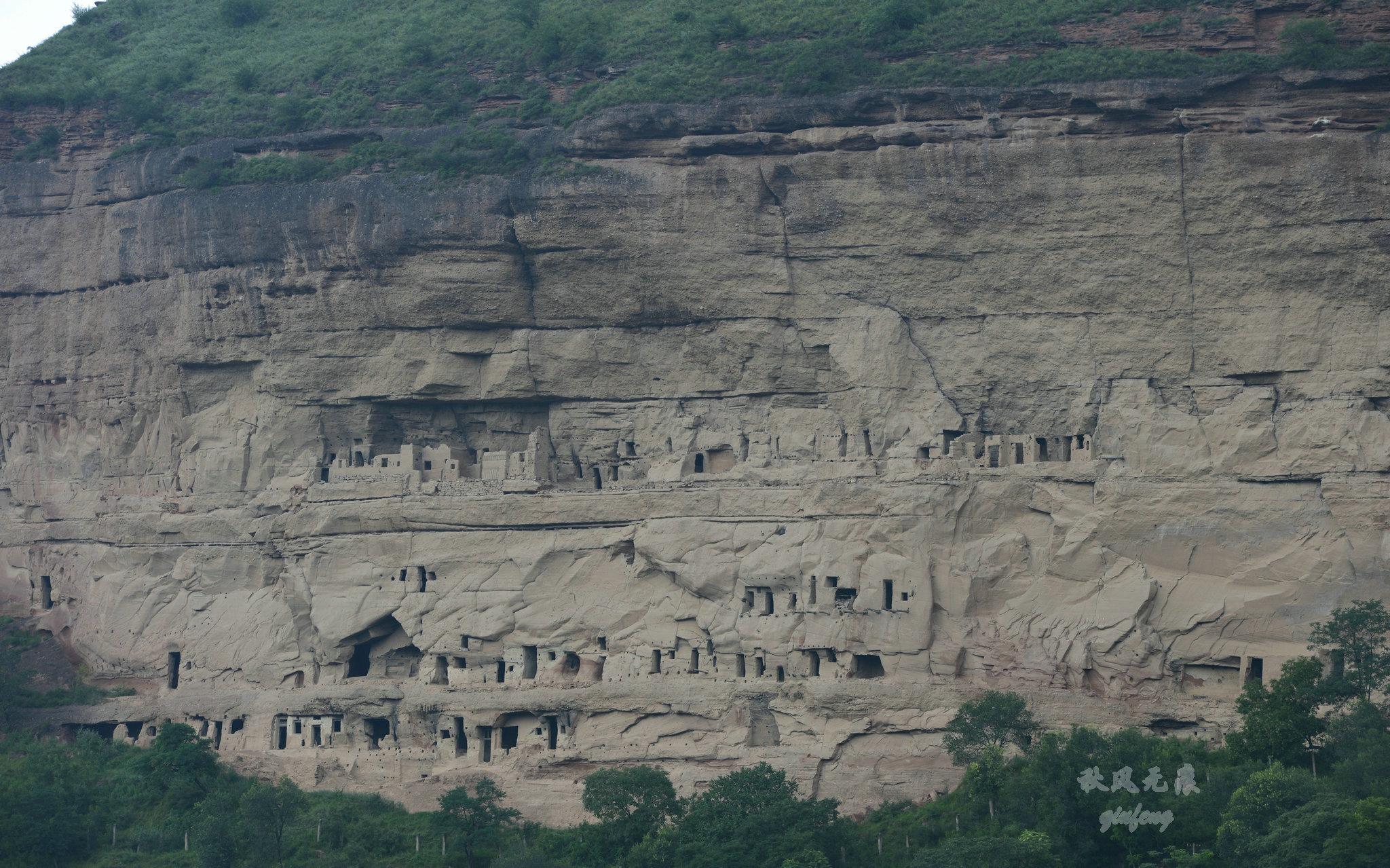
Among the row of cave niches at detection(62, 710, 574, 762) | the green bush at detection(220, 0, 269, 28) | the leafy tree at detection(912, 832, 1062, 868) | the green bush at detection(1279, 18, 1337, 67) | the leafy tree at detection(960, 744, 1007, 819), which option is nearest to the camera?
the leafy tree at detection(912, 832, 1062, 868)

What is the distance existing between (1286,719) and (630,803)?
9105mm

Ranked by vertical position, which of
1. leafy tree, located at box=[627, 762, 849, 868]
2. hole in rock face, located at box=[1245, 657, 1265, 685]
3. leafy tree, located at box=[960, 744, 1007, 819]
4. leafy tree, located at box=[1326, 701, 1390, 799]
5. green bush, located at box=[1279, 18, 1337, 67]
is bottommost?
leafy tree, located at box=[627, 762, 849, 868]

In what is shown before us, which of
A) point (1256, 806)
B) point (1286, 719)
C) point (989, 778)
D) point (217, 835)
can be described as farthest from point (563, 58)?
point (1256, 806)

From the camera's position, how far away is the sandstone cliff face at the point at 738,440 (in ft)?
107

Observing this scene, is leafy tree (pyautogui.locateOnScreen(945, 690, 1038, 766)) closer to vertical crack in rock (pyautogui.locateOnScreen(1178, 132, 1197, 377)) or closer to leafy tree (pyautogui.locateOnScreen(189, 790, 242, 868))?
vertical crack in rock (pyautogui.locateOnScreen(1178, 132, 1197, 377))

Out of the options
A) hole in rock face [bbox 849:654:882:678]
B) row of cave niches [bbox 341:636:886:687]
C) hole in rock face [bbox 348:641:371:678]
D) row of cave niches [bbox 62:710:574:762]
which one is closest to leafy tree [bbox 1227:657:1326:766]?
hole in rock face [bbox 849:654:882:678]

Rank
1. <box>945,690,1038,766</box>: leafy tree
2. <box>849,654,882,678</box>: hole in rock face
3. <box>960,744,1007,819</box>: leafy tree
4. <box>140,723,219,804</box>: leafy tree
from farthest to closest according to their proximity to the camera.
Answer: <box>140,723,219,804</box>: leafy tree → <box>849,654,882,678</box>: hole in rock face → <box>945,690,1038,766</box>: leafy tree → <box>960,744,1007,819</box>: leafy tree

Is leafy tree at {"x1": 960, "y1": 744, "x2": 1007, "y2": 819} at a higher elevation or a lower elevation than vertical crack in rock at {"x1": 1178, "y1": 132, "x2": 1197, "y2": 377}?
lower

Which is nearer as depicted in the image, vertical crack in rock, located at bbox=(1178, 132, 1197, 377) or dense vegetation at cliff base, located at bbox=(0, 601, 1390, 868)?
dense vegetation at cliff base, located at bbox=(0, 601, 1390, 868)

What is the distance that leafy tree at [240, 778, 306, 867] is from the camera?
105ft

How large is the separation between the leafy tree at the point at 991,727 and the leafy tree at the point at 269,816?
31.7 ft

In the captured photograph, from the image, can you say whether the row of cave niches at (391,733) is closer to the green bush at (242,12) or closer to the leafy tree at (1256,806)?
the leafy tree at (1256,806)

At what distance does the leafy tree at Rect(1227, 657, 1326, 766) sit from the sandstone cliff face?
154 cm

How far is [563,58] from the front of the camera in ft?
128
